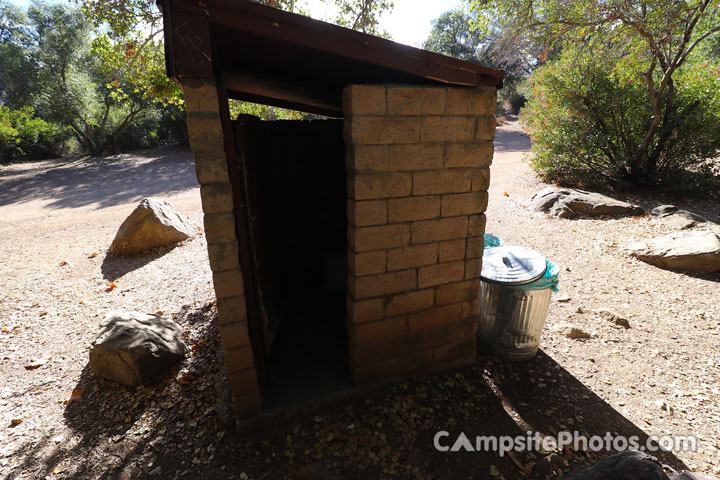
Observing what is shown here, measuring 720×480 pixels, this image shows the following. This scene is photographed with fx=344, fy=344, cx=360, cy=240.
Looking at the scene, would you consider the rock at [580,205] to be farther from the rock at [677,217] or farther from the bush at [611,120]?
the bush at [611,120]

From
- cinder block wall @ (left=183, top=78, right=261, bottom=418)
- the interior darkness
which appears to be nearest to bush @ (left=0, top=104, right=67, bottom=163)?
the interior darkness

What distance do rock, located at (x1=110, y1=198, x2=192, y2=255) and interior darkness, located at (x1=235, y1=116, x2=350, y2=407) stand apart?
3862 millimetres

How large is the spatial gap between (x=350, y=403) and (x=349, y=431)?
281 mm

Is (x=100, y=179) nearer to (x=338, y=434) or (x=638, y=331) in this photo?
(x=338, y=434)

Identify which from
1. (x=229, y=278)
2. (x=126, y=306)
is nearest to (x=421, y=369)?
(x=229, y=278)

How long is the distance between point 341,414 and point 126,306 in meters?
4.03

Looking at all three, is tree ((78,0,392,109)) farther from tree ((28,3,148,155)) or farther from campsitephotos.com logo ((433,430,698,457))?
tree ((28,3,148,155))

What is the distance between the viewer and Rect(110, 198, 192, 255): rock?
6.94 meters

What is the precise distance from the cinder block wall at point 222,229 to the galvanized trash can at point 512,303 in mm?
2384

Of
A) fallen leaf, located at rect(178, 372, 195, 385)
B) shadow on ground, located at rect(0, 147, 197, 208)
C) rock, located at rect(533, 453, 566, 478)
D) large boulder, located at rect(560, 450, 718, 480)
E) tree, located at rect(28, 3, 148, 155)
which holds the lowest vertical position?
shadow on ground, located at rect(0, 147, 197, 208)

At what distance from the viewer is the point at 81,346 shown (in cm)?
434

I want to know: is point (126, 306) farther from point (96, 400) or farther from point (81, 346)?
point (96, 400)

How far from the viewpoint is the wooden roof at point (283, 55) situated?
2.09m

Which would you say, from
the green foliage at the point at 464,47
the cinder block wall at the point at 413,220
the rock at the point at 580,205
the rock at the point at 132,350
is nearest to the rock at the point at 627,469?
the cinder block wall at the point at 413,220
